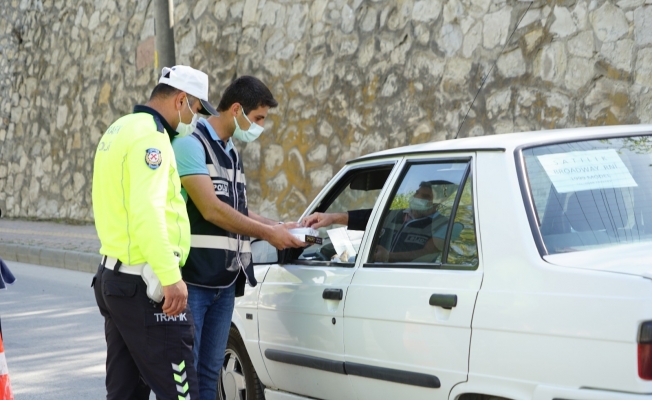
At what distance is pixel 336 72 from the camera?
39.8 feet

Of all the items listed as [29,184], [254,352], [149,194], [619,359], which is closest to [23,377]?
[254,352]

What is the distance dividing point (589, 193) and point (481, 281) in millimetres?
571

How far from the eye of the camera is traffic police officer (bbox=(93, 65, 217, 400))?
11.3 feet

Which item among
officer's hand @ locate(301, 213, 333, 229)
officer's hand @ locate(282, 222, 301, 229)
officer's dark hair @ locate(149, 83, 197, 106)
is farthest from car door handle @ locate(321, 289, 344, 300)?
officer's dark hair @ locate(149, 83, 197, 106)

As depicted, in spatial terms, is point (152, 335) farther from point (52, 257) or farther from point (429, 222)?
point (52, 257)

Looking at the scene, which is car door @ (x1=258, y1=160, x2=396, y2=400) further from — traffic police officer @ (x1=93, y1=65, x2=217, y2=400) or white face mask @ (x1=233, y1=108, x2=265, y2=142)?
traffic police officer @ (x1=93, y1=65, x2=217, y2=400)

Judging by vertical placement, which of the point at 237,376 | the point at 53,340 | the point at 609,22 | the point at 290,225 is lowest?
the point at 53,340

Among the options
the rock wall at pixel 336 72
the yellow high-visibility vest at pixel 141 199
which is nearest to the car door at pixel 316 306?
the yellow high-visibility vest at pixel 141 199

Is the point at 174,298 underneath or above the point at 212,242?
underneath

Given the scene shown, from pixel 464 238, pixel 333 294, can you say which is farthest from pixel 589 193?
pixel 333 294

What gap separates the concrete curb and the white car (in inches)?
325

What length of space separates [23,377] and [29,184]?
13.6 metres

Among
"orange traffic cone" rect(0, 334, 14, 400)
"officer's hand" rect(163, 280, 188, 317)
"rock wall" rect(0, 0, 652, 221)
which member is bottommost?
"orange traffic cone" rect(0, 334, 14, 400)

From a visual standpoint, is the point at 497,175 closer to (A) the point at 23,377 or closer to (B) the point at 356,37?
(A) the point at 23,377
